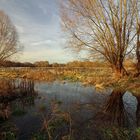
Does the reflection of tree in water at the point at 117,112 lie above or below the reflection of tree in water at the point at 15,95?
below

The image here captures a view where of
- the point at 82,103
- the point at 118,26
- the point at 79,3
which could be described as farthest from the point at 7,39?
the point at 82,103

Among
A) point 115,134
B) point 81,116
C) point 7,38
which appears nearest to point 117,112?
point 81,116

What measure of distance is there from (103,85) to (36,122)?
407 inches

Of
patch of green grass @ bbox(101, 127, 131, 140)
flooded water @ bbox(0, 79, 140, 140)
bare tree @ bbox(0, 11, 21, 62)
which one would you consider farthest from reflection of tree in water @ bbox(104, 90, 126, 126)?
bare tree @ bbox(0, 11, 21, 62)

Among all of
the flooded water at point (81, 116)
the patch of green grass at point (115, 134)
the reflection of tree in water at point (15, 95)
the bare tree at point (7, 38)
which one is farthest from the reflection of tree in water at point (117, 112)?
the bare tree at point (7, 38)

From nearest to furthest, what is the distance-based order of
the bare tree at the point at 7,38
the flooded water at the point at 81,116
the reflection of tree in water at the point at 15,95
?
the flooded water at the point at 81,116 → the reflection of tree in water at the point at 15,95 → the bare tree at the point at 7,38

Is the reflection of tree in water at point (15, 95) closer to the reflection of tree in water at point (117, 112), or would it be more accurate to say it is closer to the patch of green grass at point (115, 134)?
the reflection of tree in water at point (117, 112)

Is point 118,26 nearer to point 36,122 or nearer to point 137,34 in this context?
point 137,34

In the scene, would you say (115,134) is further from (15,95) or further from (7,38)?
(7,38)

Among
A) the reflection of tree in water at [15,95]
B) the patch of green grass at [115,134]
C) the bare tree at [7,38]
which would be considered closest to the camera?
the patch of green grass at [115,134]

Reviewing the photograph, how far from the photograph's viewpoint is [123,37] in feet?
63.5

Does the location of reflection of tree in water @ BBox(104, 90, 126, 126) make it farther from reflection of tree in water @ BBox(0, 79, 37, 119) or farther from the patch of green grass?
reflection of tree in water @ BBox(0, 79, 37, 119)

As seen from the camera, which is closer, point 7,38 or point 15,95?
point 15,95

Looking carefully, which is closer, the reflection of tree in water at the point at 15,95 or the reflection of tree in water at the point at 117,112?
the reflection of tree in water at the point at 117,112
